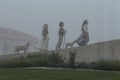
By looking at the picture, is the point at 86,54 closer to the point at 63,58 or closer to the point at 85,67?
the point at 63,58

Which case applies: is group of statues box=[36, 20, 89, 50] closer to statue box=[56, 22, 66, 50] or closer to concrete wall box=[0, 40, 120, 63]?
statue box=[56, 22, 66, 50]

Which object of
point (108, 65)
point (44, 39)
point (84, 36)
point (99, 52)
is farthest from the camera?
point (44, 39)

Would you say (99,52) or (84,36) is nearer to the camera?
(99,52)

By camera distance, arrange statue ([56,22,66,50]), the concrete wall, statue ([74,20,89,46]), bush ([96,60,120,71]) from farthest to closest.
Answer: statue ([56,22,66,50]) → statue ([74,20,89,46]) → the concrete wall → bush ([96,60,120,71])

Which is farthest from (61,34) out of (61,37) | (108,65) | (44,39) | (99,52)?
(108,65)

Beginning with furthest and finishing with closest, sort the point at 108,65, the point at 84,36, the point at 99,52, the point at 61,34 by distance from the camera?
the point at 61,34 < the point at 84,36 < the point at 99,52 < the point at 108,65

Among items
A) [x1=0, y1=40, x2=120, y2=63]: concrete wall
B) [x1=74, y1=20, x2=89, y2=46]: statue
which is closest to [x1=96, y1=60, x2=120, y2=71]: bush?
[x1=0, y1=40, x2=120, y2=63]: concrete wall

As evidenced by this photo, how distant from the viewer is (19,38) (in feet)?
282

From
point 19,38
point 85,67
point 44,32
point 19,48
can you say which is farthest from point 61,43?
point 19,38

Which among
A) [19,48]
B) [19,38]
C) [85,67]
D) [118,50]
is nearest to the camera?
[85,67]

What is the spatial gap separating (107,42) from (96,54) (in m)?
1.25

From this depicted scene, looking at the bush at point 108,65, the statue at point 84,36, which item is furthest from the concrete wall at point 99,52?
the bush at point 108,65

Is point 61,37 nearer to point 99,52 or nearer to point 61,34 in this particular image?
point 61,34

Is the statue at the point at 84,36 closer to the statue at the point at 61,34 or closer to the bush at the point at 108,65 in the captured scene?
the statue at the point at 61,34
